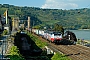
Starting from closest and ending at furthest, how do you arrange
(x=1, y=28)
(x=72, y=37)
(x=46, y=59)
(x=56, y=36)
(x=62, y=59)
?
(x=62, y=59) < (x=46, y=59) < (x=56, y=36) < (x=72, y=37) < (x=1, y=28)

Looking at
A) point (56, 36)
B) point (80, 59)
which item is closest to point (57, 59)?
point (80, 59)

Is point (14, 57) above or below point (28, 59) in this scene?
above

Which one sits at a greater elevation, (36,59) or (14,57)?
(14,57)

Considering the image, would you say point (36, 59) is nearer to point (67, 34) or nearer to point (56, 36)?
point (56, 36)

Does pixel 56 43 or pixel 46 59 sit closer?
pixel 46 59

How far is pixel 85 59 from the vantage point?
27.8m

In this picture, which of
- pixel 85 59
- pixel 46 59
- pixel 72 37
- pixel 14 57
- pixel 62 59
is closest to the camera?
pixel 14 57

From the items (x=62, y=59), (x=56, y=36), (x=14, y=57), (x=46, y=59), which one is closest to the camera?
(x=14, y=57)

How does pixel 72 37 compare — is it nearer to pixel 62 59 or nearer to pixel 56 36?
pixel 56 36

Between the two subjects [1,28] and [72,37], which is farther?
[1,28]

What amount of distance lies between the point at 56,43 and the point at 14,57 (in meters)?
34.9

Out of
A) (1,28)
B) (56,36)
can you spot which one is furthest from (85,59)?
(1,28)

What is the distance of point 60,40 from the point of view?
53.1 m

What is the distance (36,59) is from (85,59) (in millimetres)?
7363
